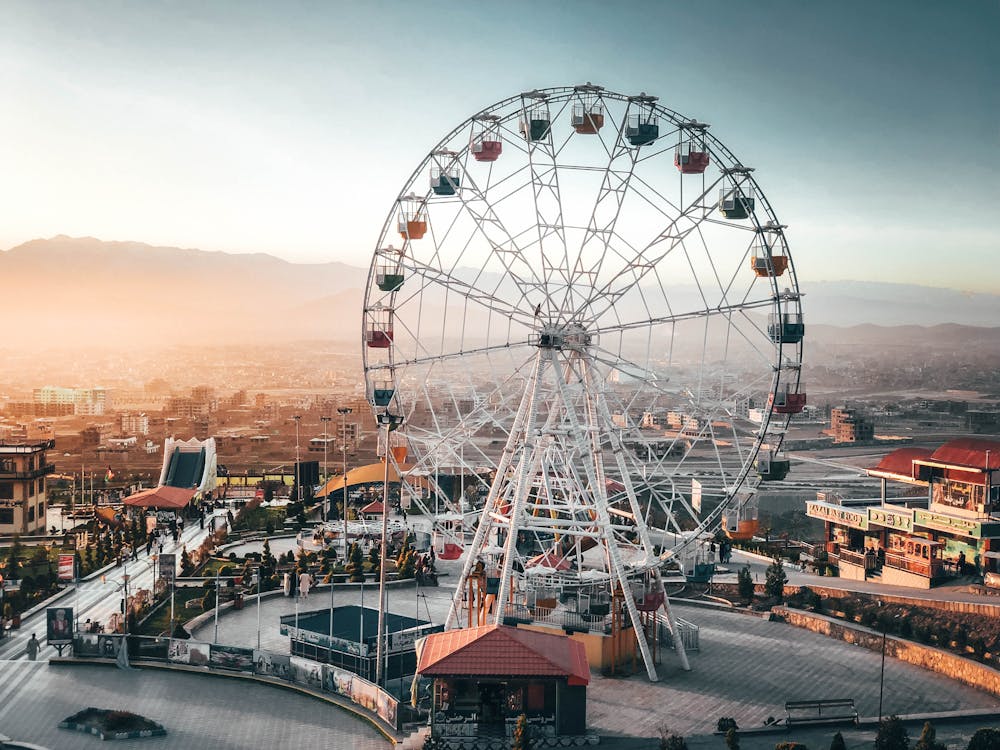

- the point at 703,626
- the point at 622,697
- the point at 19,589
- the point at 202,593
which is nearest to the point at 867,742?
the point at 622,697

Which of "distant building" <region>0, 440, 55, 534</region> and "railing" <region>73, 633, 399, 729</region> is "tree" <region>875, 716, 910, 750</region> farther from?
"distant building" <region>0, 440, 55, 534</region>

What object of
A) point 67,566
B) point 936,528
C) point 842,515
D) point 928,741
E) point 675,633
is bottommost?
point 928,741

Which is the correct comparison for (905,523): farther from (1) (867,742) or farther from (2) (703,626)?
(1) (867,742)

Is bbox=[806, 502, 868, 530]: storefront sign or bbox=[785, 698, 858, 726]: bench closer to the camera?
bbox=[785, 698, 858, 726]: bench

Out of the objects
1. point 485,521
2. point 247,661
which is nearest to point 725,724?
point 485,521

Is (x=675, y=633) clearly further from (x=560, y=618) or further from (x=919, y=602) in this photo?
(x=919, y=602)

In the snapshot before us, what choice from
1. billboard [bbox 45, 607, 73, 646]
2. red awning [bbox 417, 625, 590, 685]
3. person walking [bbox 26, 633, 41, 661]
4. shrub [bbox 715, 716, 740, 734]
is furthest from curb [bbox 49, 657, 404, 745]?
shrub [bbox 715, 716, 740, 734]
